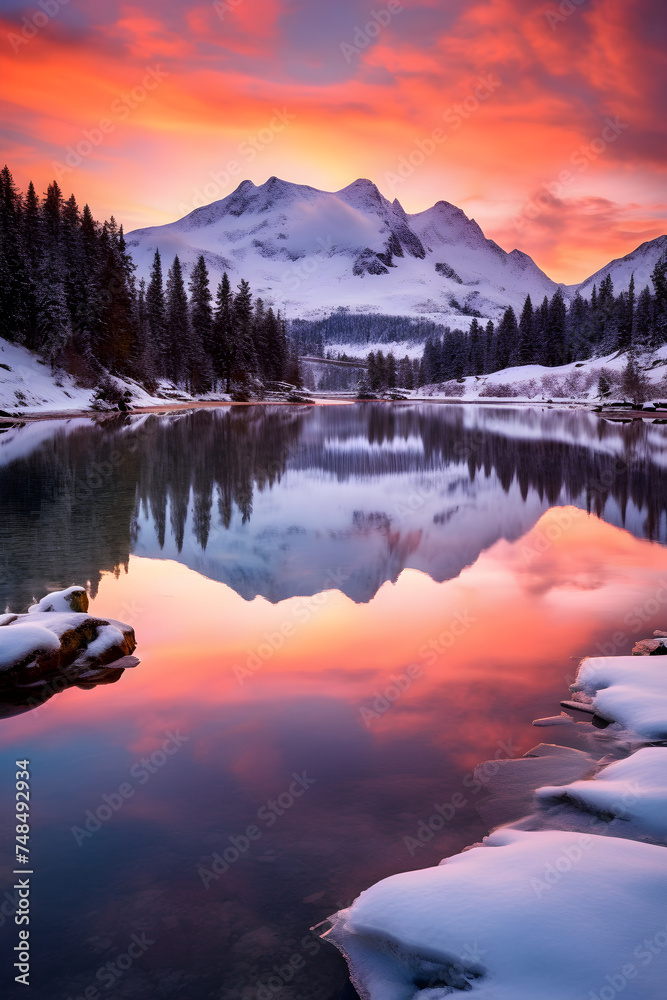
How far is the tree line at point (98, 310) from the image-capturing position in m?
70.4

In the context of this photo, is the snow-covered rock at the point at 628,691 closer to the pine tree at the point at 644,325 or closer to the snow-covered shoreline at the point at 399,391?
the snow-covered shoreline at the point at 399,391

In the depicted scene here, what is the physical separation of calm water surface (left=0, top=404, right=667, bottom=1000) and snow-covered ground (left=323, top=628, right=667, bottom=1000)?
1.02 feet

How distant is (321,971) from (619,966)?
1.64 metres

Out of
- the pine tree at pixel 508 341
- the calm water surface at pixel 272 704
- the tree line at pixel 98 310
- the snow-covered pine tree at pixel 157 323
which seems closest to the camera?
the calm water surface at pixel 272 704

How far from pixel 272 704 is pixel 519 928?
4.06 meters

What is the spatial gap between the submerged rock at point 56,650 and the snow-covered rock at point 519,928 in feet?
15.5

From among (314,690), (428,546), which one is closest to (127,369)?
(428,546)

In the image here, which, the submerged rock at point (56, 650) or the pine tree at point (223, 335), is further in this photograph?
the pine tree at point (223, 335)

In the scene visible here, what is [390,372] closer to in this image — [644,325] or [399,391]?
[399,391]

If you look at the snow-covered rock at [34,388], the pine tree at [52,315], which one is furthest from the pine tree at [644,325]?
the pine tree at [52,315]

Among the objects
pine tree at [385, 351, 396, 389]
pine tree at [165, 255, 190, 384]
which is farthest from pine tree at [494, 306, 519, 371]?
pine tree at [165, 255, 190, 384]

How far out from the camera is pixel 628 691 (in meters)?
7.57

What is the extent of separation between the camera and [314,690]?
794 centimetres

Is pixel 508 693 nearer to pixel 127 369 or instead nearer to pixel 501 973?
pixel 501 973
